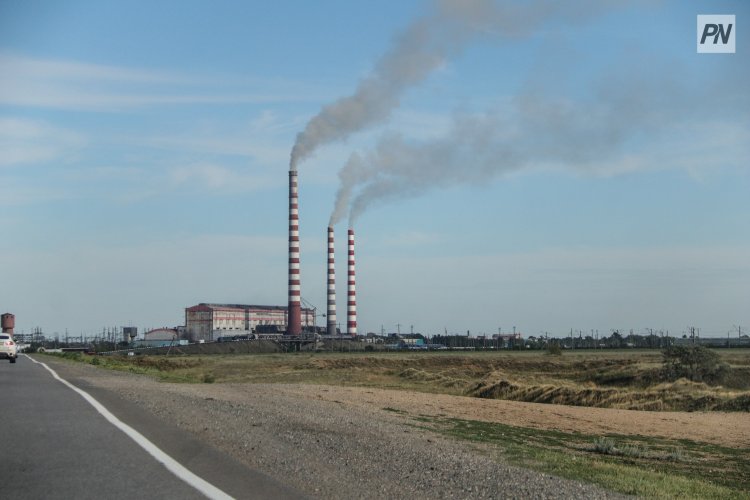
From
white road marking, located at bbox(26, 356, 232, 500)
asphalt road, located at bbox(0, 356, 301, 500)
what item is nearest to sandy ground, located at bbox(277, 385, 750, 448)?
white road marking, located at bbox(26, 356, 232, 500)

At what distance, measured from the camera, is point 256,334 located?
131125 mm

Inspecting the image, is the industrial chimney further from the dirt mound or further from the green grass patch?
the green grass patch

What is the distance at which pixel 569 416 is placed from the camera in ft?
96.3

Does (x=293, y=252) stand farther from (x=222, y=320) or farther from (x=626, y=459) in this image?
(x=626, y=459)

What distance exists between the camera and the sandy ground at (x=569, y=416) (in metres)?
25.4

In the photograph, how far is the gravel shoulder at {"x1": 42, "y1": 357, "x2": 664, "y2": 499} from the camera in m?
9.55

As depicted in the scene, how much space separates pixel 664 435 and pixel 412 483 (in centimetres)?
1730

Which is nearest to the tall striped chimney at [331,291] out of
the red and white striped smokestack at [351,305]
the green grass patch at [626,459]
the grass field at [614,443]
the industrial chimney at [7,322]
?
the red and white striped smokestack at [351,305]

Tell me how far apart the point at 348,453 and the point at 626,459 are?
7.29m

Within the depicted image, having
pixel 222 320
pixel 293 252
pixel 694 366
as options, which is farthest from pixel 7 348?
pixel 222 320

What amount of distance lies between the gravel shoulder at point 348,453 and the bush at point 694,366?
104ft

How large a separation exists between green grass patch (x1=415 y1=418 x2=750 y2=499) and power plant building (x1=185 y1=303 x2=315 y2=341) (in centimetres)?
12003

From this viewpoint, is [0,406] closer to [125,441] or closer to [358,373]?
[125,441]

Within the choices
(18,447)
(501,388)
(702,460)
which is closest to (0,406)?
(18,447)
